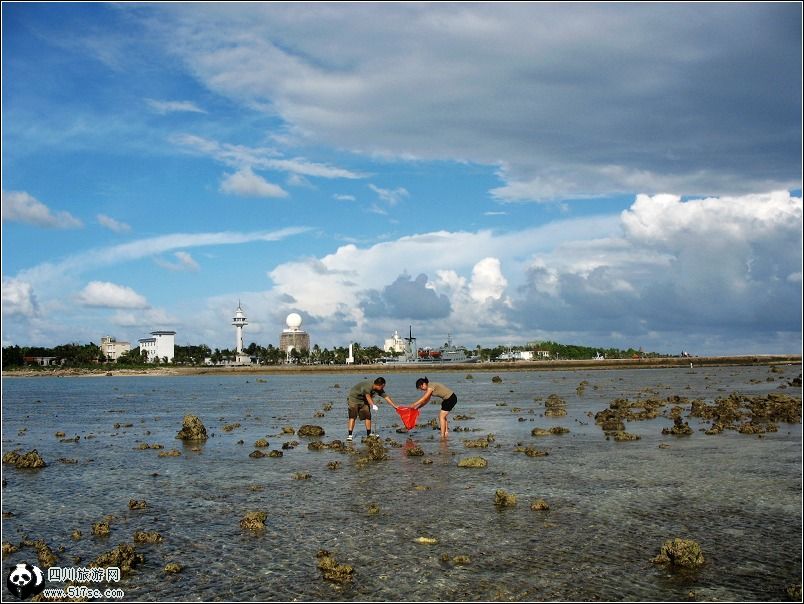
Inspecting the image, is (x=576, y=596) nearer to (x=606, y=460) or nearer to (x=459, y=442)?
(x=606, y=460)

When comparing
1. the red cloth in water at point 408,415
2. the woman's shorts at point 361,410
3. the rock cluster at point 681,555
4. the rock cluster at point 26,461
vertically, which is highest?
the woman's shorts at point 361,410

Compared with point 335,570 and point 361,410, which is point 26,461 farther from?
point 335,570

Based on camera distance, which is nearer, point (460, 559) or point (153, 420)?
point (460, 559)

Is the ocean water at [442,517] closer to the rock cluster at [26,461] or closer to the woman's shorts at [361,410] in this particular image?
the rock cluster at [26,461]

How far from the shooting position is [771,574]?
12.8 meters

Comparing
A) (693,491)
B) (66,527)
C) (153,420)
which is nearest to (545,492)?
(693,491)

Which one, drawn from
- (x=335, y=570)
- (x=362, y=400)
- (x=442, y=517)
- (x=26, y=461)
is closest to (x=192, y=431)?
(x=26, y=461)

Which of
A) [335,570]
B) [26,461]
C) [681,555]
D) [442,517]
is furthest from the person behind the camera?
[26,461]

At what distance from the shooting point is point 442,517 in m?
17.2

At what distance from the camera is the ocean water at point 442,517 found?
12.6 metres

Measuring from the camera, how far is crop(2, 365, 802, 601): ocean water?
12.6 metres

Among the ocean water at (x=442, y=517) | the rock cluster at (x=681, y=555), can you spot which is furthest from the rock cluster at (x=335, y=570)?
the rock cluster at (x=681, y=555)

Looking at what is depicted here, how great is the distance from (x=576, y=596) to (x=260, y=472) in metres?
15.2

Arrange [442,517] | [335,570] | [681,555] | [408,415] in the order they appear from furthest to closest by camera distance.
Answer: [408,415], [442,517], [681,555], [335,570]
